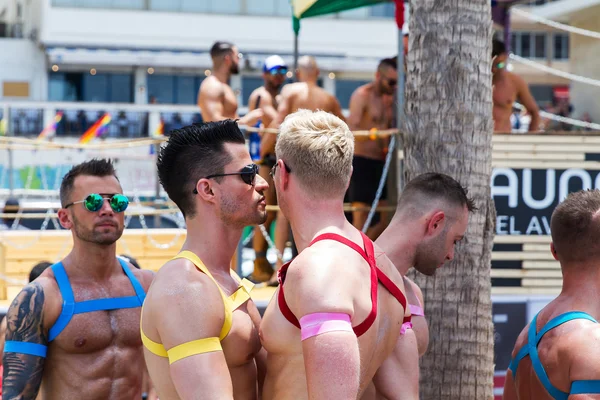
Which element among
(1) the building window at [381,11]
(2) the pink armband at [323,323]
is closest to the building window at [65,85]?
(1) the building window at [381,11]

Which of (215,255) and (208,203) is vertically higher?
(208,203)

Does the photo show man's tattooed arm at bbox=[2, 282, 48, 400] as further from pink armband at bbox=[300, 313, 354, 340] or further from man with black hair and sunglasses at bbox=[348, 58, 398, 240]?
man with black hair and sunglasses at bbox=[348, 58, 398, 240]

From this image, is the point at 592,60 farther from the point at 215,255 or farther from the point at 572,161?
the point at 215,255

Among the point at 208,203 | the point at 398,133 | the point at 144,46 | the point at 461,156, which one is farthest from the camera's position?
the point at 144,46

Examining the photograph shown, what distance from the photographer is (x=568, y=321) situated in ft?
11.0

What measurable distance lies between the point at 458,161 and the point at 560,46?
4118 centimetres

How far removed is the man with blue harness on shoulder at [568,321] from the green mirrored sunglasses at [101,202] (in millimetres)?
1955

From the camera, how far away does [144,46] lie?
42.6m

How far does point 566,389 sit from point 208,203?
1.56 m

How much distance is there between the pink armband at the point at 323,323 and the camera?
2432 millimetres

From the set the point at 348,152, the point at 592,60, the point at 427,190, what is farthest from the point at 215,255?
the point at 592,60

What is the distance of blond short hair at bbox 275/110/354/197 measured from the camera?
266 cm

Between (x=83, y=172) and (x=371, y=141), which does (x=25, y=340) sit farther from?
(x=371, y=141)

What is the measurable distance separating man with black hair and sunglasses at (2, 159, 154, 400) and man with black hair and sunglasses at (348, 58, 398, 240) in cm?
423
